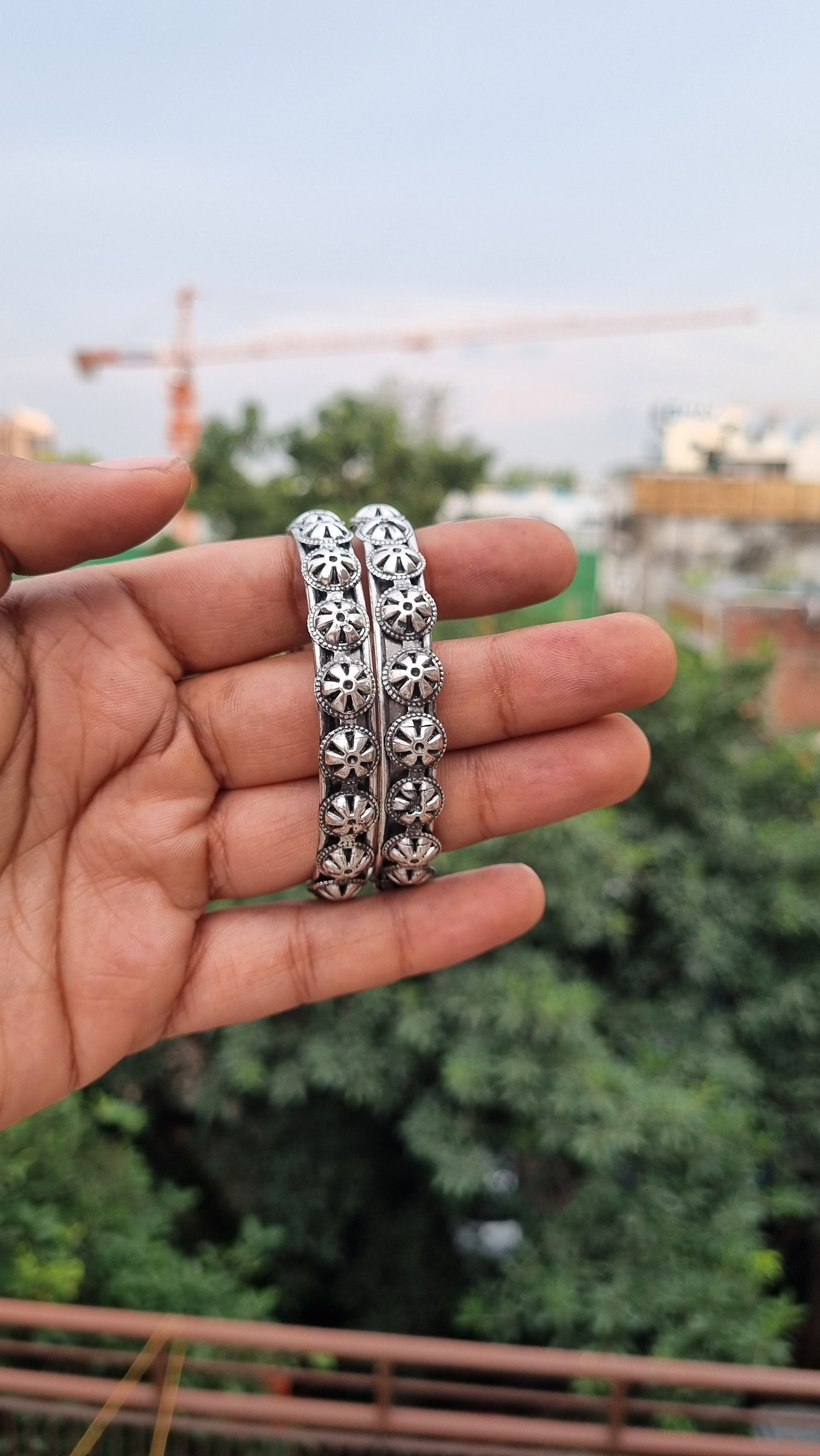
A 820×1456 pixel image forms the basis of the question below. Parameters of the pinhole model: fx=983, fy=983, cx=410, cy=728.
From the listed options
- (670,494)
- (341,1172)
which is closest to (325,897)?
(341,1172)

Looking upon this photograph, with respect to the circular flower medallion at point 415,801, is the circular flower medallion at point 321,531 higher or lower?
higher

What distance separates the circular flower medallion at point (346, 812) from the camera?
40.4 inches

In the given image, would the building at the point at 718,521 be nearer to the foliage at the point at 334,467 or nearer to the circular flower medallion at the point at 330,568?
the foliage at the point at 334,467

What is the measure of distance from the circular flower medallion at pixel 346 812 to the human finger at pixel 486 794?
0.06 metres

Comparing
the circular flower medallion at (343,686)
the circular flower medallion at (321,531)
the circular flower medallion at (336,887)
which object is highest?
the circular flower medallion at (321,531)

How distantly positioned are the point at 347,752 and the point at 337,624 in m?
0.13

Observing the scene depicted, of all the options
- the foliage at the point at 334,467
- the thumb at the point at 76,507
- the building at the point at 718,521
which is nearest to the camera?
the thumb at the point at 76,507

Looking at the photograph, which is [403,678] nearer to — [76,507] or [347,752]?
[347,752]

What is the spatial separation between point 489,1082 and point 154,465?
68.1 inches

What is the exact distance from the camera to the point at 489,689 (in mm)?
1059

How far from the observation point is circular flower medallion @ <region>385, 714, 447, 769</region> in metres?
1.01

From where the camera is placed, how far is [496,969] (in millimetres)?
2367

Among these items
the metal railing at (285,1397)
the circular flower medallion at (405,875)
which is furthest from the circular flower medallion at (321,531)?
the metal railing at (285,1397)

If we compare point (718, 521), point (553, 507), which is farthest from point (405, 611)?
point (553, 507)
